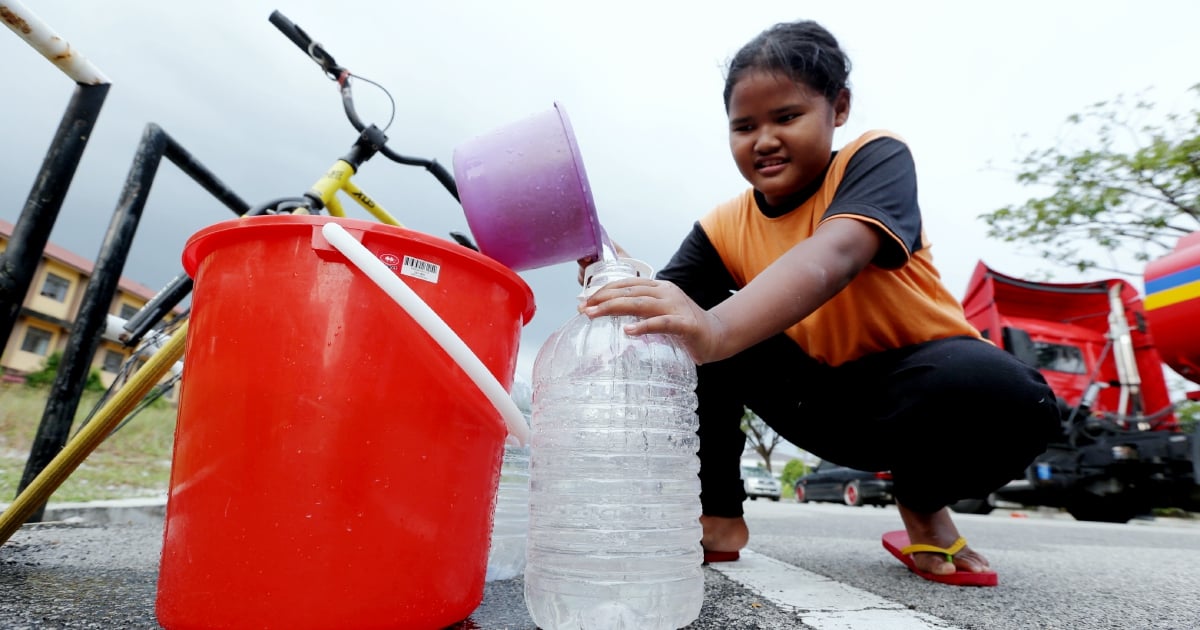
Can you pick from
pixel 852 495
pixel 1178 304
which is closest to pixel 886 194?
pixel 1178 304

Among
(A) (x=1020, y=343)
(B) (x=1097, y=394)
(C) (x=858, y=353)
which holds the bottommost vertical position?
(C) (x=858, y=353)

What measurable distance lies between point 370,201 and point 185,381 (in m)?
1.23

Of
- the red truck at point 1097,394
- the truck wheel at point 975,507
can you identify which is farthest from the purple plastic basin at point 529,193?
the truck wheel at point 975,507

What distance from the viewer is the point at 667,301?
3.49ft

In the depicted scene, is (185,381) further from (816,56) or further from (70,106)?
(816,56)

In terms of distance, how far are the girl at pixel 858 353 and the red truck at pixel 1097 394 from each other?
4.14 metres

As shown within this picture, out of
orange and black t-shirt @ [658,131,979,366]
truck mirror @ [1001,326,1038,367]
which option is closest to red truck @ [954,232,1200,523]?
truck mirror @ [1001,326,1038,367]

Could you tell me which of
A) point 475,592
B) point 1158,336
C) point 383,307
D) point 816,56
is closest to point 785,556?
point 475,592

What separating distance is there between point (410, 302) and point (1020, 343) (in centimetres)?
732

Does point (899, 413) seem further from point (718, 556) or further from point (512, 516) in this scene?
point (512, 516)

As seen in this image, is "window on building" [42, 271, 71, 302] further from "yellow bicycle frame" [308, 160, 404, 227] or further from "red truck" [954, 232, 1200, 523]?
"red truck" [954, 232, 1200, 523]

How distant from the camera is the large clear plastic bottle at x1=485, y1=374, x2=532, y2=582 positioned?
5.40ft

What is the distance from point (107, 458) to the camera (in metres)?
6.37

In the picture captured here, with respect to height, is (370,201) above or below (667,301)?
above
